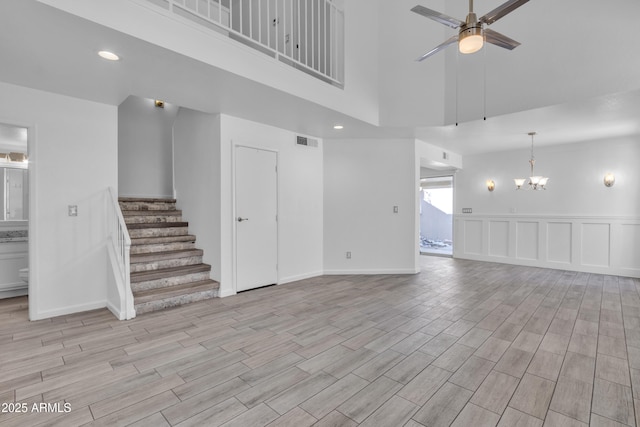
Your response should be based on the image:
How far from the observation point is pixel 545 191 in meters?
6.36

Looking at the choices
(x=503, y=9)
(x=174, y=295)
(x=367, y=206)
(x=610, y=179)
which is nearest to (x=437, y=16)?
(x=503, y=9)

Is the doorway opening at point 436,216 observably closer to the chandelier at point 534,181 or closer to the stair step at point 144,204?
the chandelier at point 534,181

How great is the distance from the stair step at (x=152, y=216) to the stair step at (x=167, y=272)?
1.04 m

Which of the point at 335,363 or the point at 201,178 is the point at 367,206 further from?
the point at 335,363

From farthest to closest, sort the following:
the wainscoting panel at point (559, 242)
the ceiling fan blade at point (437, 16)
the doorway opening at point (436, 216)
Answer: the doorway opening at point (436, 216)
the wainscoting panel at point (559, 242)
the ceiling fan blade at point (437, 16)

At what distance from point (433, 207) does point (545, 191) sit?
10.9 ft

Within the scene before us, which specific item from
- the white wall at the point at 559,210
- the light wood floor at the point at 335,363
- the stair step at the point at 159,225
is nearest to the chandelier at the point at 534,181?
the white wall at the point at 559,210

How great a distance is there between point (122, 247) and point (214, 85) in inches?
86.2

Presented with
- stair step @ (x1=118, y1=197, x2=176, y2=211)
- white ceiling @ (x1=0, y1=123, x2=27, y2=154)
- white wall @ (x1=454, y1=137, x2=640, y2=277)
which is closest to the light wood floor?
stair step @ (x1=118, y1=197, x2=176, y2=211)

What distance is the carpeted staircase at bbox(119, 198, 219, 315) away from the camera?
3771 mm

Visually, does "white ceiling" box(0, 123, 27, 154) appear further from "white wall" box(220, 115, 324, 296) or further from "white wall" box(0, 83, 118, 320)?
"white wall" box(220, 115, 324, 296)

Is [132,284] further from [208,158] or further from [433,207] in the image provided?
[433,207]

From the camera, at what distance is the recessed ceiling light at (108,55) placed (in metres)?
2.49

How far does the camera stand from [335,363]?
7.83 ft
